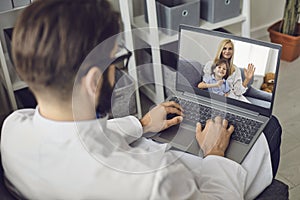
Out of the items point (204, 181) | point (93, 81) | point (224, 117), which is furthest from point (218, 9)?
point (93, 81)

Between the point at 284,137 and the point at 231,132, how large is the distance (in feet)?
2.95

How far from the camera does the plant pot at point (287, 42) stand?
2.38m

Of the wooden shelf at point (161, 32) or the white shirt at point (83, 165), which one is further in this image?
the wooden shelf at point (161, 32)

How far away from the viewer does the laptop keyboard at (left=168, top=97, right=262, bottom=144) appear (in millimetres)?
1144

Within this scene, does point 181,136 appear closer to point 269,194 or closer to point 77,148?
point 269,194

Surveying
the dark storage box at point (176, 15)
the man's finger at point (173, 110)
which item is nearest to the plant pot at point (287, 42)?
the dark storage box at point (176, 15)

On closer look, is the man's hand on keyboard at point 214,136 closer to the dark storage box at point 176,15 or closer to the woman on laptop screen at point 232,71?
the woman on laptop screen at point 232,71

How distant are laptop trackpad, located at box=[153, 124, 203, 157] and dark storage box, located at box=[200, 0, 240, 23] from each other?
0.96 meters

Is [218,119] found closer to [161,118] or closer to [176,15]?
[161,118]

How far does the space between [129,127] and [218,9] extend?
1062 millimetres

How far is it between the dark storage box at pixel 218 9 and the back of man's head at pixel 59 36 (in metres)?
1.30

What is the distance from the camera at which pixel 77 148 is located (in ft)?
2.56

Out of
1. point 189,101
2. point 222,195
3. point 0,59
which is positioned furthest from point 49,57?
point 0,59

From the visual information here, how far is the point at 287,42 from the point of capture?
7.89 feet
